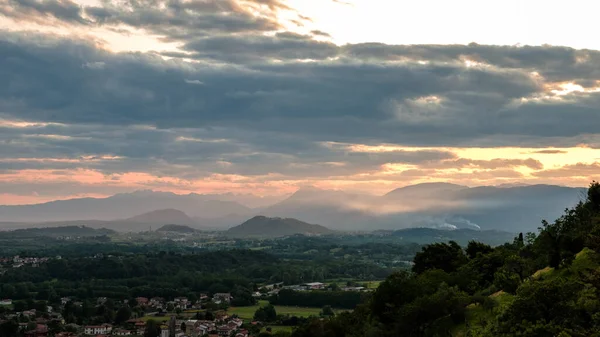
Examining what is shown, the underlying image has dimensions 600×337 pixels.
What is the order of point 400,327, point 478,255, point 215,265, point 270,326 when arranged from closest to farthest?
point 400,327, point 478,255, point 270,326, point 215,265

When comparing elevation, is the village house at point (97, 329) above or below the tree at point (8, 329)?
below

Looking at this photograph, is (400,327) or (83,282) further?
(83,282)

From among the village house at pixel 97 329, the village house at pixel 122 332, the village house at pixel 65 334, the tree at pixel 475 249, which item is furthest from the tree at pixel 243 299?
the tree at pixel 475 249

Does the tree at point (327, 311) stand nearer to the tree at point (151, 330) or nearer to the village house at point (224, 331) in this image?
the village house at point (224, 331)

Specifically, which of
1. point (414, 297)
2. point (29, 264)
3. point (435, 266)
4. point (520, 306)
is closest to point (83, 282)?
point (29, 264)

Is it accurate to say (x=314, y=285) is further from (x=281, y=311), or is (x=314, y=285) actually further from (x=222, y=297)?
(x=281, y=311)

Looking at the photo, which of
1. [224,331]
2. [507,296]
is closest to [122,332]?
[224,331]

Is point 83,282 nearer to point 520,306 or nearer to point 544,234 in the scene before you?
point 544,234

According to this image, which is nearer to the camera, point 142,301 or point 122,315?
point 122,315

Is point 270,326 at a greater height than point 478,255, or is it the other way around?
point 478,255
